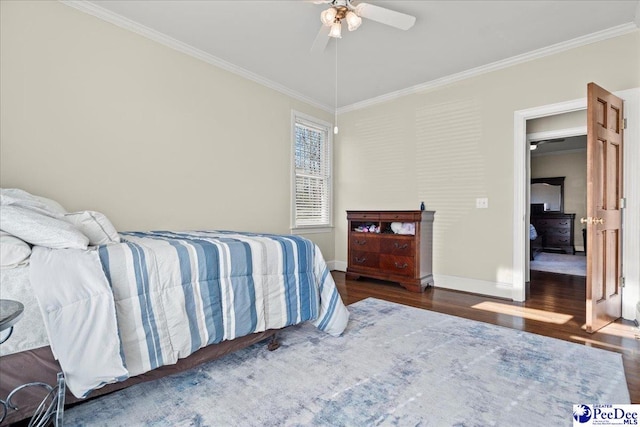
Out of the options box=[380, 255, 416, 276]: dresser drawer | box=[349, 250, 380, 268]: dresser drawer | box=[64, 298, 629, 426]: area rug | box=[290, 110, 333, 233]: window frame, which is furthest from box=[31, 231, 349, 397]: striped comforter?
box=[290, 110, 333, 233]: window frame

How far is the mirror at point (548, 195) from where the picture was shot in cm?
787

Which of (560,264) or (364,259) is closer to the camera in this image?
(364,259)

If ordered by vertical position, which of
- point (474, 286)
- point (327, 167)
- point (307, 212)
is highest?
point (327, 167)

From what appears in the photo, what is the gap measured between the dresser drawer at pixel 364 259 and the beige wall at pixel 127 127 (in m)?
1.30

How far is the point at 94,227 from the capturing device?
1.82 metres

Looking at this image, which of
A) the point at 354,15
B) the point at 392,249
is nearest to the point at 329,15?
the point at 354,15

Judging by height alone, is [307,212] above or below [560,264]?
above

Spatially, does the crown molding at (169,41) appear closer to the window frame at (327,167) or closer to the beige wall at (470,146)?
the window frame at (327,167)

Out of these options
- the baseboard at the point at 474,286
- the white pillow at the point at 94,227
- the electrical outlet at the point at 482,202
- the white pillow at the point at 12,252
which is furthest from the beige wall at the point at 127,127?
the electrical outlet at the point at 482,202

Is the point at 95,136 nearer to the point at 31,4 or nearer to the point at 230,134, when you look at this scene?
the point at 31,4

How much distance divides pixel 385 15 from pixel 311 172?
2.67 m

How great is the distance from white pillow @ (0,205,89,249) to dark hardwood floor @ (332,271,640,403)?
245 centimetres

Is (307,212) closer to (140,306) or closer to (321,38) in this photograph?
(321,38)

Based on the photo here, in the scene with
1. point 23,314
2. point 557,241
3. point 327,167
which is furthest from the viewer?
point 557,241
